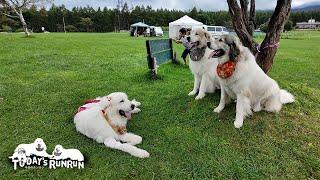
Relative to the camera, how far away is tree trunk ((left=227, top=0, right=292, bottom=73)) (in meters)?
6.03

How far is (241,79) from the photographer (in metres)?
4.93

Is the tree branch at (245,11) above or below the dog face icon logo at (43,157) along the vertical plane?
above

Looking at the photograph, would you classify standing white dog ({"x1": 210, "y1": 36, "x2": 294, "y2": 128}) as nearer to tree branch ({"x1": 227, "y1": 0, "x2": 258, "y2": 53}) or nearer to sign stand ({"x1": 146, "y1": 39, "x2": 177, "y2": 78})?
tree branch ({"x1": 227, "y1": 0, "x2": 258, "y2": 53})

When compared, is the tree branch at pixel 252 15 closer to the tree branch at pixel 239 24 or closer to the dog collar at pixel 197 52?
the tree branch at pixel 239 24

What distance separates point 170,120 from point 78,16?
80.8 metres

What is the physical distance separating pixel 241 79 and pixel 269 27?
6.41 ft

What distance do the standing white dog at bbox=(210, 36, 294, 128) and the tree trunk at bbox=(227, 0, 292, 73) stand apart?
Answer: 3.91 feet

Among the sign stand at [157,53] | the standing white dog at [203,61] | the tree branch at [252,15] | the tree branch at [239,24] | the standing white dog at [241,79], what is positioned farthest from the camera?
the sign stand at [157,53]

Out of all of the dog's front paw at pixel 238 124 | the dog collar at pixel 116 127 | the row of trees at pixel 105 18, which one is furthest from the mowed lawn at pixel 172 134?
the row of trees at pixel 105 18

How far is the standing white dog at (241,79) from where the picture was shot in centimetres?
483

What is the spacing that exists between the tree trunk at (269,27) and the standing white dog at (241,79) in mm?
1191

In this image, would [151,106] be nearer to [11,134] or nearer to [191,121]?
[191,121]

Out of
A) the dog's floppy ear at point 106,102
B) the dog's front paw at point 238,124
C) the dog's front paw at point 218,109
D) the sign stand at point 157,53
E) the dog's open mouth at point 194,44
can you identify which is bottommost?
the dog's front paw at point 238,124

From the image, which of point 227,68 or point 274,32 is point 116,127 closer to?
point 227,68
